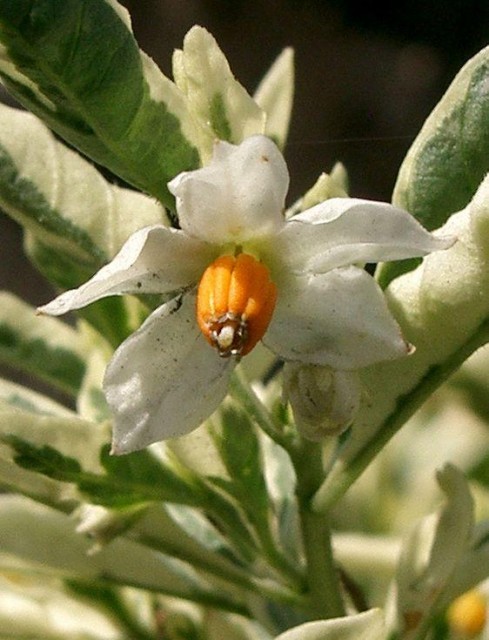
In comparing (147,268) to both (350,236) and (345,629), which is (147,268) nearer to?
(350,236)

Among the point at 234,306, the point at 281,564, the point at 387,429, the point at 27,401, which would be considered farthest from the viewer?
the point at 27,401

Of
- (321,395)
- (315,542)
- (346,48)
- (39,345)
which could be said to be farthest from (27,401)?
(346,48)

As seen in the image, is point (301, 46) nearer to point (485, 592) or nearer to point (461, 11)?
point (461, 11)

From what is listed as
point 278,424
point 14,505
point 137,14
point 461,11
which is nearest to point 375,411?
point 278,424

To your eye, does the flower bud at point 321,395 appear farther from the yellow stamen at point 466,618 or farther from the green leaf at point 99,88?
the yellow stamen at point 466,618

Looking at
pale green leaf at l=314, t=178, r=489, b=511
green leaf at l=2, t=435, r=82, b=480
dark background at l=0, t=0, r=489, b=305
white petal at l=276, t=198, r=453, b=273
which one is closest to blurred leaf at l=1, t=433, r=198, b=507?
green leaf at l=2, t=435, r=82, b=480

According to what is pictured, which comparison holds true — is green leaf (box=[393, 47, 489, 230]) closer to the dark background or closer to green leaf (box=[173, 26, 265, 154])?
green leaf (box=[173, 26, 265, 154])
